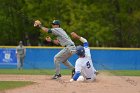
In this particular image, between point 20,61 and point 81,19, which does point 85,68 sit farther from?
point 81,19

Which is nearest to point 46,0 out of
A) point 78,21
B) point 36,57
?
point 78,21

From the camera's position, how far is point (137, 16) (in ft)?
143

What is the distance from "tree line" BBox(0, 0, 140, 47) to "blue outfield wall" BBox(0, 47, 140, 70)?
978cm

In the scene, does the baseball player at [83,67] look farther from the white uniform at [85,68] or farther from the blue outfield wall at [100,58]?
the blue outfield wall at [100,58]

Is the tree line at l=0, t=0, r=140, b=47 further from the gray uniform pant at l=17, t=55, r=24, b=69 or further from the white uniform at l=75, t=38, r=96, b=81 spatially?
the white uniform at l=75, t=38, r=96, b=81

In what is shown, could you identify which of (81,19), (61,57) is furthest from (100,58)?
(61,57)

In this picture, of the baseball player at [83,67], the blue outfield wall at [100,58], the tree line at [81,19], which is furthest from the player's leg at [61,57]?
the tree line at [81,19]

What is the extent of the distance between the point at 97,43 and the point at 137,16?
451 centimetres

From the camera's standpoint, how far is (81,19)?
43469mm

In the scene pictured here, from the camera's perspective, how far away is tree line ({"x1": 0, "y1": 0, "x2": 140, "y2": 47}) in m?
43.6

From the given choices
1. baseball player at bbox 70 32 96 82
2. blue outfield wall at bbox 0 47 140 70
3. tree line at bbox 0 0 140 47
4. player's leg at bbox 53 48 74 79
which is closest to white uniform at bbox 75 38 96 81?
baseball player at bbox 70 32 96 82

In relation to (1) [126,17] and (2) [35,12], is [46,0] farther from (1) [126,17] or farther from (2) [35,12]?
(1) [126,17]

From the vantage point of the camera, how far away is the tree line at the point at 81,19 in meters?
43.6

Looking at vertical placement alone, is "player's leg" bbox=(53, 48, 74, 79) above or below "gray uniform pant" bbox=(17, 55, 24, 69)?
above
